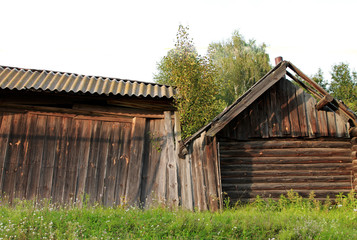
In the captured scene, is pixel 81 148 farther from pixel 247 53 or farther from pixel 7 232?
pixel 247 53

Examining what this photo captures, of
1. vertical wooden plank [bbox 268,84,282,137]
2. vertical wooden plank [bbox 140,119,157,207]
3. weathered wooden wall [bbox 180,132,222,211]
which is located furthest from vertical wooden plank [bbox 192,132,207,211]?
vertical wooden plank [bbox 268,84,282,137]

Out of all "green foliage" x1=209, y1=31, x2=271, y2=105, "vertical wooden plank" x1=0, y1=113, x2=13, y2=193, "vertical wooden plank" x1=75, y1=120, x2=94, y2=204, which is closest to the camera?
"vertical wooden plank" x1=0, y1=113, x2=13, y2=193

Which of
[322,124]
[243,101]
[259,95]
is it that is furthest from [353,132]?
[243,101]

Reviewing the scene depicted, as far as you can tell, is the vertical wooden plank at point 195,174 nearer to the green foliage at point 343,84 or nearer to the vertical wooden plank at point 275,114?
the vertical wooden plank at point 275,114

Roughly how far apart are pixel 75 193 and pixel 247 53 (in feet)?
76.4

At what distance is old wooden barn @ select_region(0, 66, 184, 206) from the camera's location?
7578 millimetres

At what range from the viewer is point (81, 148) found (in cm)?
787

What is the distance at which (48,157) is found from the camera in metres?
7.71

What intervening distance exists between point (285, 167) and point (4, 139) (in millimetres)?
7930

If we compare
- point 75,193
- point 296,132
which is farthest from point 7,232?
point 296,132

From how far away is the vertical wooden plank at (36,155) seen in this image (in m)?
7.48

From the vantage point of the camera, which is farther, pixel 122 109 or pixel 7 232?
pixel 122 109

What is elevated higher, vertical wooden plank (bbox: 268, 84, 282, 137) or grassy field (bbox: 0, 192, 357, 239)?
vertical wooden plank (bbox: 268, 84, 282, 137)

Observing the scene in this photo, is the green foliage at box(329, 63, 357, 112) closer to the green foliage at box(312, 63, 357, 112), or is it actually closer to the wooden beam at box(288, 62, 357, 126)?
the green foliage at box(312, 63, 357, 112)
